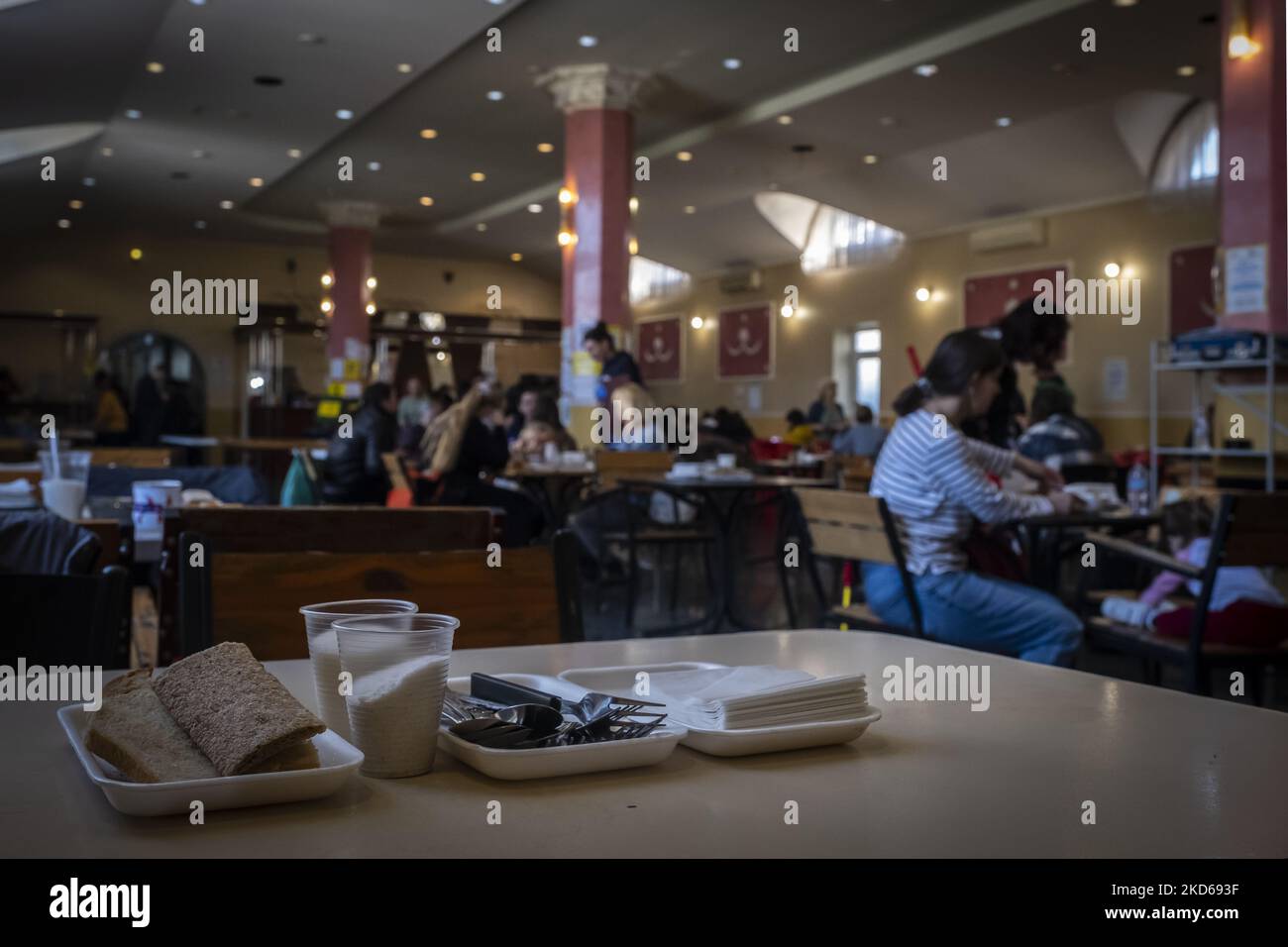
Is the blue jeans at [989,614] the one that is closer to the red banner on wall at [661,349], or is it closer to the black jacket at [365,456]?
the black jacket at [365,456]

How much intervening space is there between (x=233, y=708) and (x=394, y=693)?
11 cm

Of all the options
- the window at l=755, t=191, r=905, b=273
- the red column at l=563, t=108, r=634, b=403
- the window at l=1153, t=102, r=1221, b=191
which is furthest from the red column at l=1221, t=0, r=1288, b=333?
the window at l=755, t=191, r=905, b=273

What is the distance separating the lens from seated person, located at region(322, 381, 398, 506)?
641 cm

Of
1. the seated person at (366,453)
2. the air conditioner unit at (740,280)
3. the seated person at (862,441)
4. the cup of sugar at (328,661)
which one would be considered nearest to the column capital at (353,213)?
the air conditioner unit at (740,280)

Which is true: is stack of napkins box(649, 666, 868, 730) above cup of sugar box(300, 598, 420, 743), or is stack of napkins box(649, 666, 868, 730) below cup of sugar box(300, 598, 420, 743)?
below

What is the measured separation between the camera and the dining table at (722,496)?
5582mm

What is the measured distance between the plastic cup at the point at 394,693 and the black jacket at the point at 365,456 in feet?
18.5

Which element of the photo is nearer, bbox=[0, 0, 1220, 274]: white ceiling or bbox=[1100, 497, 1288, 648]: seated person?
bbox=[1100, 497, 1288, 648]: seated person

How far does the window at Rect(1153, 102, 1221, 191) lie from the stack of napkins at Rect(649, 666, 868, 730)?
11435 millimetres

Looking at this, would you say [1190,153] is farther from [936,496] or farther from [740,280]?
[936,496]

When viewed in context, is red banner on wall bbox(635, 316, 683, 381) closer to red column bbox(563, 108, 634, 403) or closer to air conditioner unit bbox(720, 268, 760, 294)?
air conditioner unit bbox(720, 268, 760, 294)

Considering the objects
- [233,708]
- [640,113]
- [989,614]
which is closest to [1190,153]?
[640,113]

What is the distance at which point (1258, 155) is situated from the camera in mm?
5438
